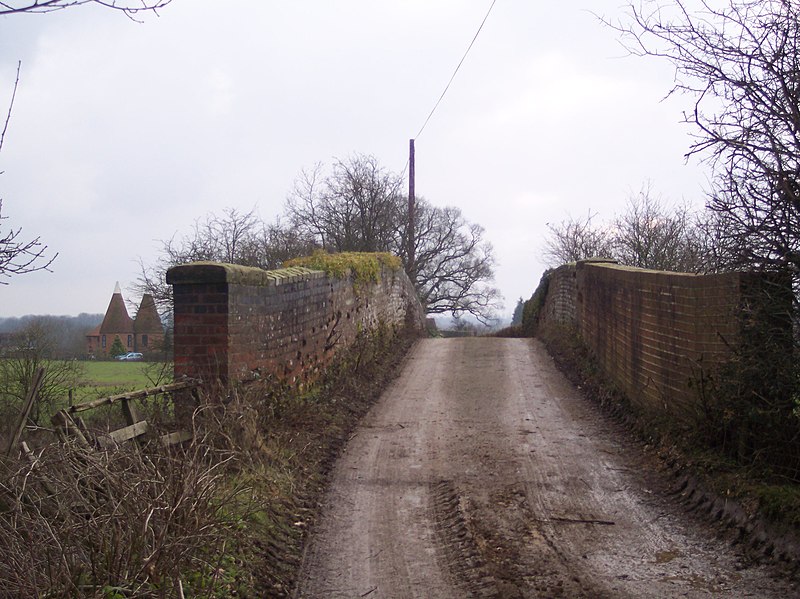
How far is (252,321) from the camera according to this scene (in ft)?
23.9

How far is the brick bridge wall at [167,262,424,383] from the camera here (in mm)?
6789

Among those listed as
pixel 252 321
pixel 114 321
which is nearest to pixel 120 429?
pixel 252 321

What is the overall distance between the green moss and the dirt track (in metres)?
2.70

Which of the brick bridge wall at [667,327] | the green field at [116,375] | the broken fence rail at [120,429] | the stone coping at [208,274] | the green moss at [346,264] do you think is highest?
the green moss at [346,264]

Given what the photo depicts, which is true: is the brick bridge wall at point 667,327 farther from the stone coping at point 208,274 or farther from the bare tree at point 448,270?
the bare tree at point 448,270

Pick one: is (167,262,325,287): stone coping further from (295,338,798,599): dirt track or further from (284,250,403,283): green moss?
(284,250,403,283): green moss

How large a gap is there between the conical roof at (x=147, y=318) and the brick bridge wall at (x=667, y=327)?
14082 mm

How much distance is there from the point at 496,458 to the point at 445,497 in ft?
3.76

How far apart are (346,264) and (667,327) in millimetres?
5781

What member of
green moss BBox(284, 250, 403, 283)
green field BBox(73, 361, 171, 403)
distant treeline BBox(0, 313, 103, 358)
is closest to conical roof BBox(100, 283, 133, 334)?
green field BBox(73, 361, 171, 403)

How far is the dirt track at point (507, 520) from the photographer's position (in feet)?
14.0

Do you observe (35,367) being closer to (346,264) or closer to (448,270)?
(346,264)

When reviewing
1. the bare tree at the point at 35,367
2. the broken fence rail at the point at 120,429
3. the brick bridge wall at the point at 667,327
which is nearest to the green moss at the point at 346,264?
the brick bridge wall at the point at 667,327

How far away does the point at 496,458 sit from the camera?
6887 mm
